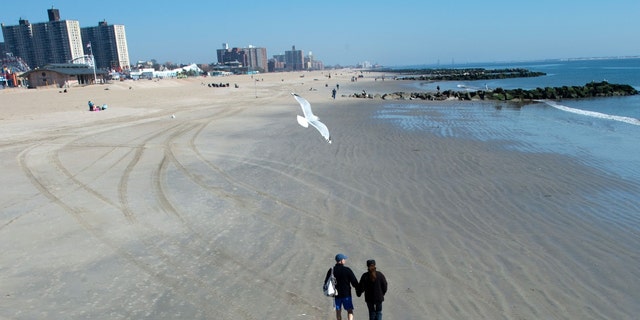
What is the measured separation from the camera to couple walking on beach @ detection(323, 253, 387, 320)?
19.1 ft

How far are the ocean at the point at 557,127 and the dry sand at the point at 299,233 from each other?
4.54ft

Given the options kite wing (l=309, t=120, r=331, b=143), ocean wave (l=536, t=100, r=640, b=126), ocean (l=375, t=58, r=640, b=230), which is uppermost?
kite wing (l=309, t=120, r=331, b=143)

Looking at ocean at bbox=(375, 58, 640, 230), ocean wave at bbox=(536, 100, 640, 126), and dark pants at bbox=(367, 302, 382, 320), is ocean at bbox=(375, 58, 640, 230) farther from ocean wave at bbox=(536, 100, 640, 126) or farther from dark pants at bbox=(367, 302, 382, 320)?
dark pants at bbox=(367, 302, 382, 320)

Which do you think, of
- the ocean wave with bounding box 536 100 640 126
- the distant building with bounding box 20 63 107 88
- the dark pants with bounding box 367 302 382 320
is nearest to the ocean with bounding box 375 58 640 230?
the ocean wave with bounding box 536 100 640 126

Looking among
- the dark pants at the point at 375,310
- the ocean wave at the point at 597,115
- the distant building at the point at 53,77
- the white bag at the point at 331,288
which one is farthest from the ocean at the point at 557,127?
the distant building at the point at 53,77

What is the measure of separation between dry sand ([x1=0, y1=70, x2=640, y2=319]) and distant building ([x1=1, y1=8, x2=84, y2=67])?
670ft

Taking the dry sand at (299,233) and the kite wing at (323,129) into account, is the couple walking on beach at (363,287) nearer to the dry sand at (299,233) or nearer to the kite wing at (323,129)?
the dry sand at (299,233)

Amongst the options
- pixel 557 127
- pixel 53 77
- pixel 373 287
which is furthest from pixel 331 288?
pixel 53 77

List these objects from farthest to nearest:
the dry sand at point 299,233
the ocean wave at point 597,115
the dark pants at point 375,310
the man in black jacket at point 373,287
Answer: the ocean wave at point 597,115, the dry sand at point 299,233, the dark pants at point 375,310, the man in black jacket at point 373,287

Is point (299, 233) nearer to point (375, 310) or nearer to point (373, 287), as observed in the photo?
point (375, 310)

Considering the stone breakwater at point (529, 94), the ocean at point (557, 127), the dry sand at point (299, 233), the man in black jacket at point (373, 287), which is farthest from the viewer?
the stone breakwater at point (529, 94)

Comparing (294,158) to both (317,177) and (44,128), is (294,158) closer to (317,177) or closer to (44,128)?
(317,177)

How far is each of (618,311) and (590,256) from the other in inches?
77.5

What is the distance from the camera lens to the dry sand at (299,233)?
6855 mm
